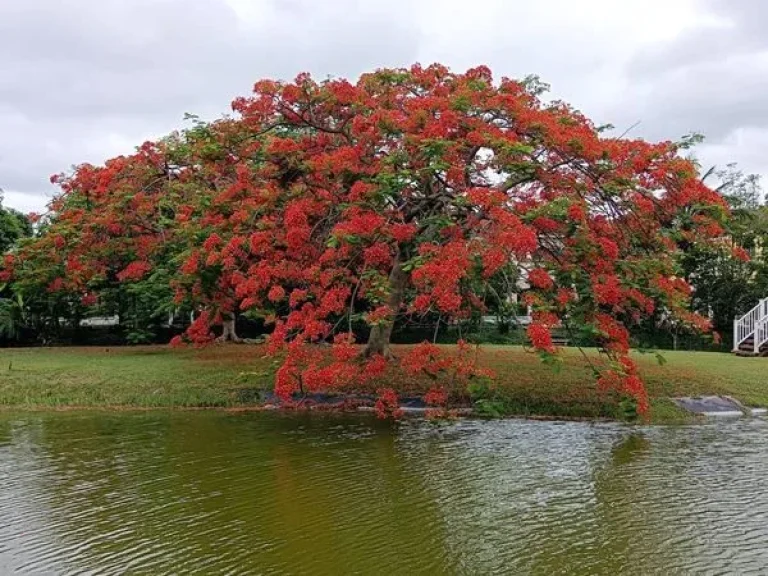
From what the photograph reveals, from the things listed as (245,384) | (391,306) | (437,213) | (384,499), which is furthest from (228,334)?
(384,499)

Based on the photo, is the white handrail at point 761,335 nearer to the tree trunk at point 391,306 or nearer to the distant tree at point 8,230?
the tree trunk at point 391,306

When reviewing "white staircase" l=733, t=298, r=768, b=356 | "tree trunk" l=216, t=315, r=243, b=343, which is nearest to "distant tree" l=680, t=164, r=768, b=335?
"white staircase" l=733, t=298, r=768, b=356

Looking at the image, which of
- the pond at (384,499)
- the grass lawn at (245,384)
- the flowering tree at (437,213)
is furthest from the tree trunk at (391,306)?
the pond at (384,499)

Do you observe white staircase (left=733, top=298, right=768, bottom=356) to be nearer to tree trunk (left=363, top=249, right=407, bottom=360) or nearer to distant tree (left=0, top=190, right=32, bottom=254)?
tree trunk (left=363, top=249, right=407, bottom=360)

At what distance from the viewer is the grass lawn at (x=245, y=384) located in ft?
38.6

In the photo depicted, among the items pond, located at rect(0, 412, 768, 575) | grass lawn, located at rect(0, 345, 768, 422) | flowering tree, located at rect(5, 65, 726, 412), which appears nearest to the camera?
pond, located at rect(0, 412, 768, 575)

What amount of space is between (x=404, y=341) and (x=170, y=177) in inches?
419

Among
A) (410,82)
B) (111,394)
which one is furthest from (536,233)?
(111,394)

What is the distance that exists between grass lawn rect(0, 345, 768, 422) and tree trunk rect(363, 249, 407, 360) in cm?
93

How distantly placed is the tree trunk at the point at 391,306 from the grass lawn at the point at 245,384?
93cm

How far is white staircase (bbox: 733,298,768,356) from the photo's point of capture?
1822 cm

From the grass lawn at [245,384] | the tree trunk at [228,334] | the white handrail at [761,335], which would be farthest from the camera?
the tree trunk at [228,334]

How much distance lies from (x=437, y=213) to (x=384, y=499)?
17.5 ft

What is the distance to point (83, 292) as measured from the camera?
19844 mm
